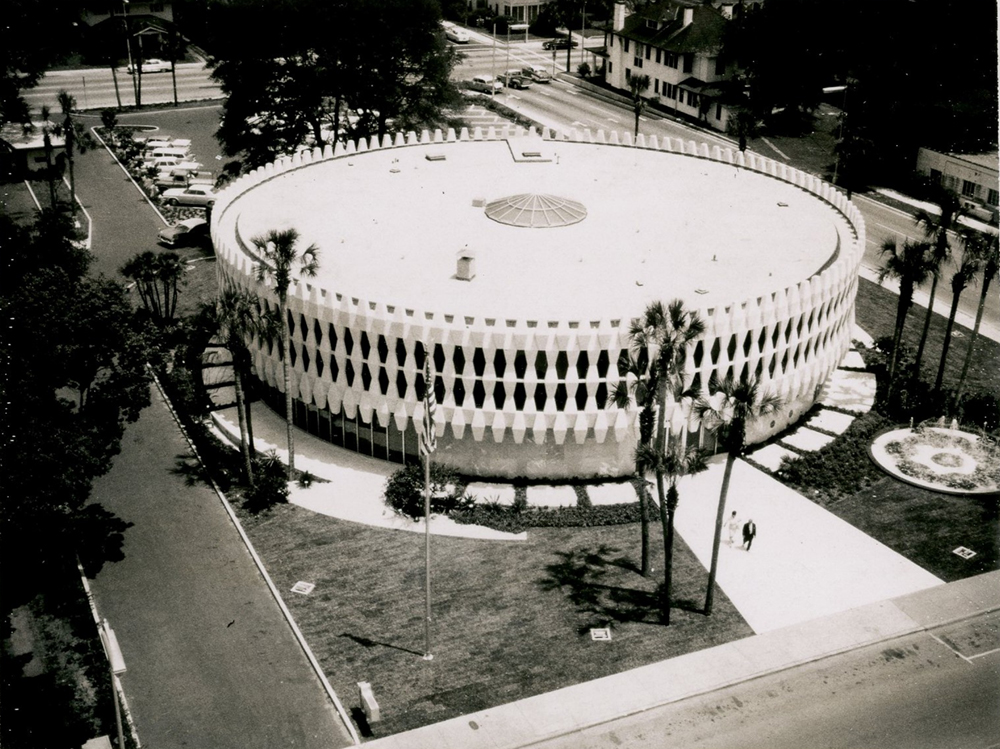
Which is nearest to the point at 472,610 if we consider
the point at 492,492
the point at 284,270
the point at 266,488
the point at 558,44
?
the point at 492,492

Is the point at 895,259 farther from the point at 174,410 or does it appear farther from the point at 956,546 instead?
the point at 174,410

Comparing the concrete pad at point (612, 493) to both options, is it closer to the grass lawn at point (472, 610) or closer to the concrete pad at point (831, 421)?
the grass lawn at point (472, 610)

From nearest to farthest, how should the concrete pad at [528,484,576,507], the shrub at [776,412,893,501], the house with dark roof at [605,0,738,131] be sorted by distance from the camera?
1. the concrete pad at [528,484,576,507]
2. the shrub at [776,412,893,501]
3. the house with dark roof at [605,0,738,131]

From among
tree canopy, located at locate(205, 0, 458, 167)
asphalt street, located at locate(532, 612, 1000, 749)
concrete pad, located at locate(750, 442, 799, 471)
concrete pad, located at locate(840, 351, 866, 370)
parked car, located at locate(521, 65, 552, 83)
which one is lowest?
asphalt street, located at locate(532, 612, 1000, 749)

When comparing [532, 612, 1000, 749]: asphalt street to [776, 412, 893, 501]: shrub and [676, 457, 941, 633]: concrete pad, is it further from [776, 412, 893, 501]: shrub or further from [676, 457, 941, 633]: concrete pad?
[776, 412, 893, 501]: shrub

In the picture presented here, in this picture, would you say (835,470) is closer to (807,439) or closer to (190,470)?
(807,439)

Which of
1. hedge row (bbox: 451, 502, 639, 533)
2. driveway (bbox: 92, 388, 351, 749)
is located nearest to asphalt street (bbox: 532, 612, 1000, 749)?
driveway (bbox: 92, 388, 351, 749)

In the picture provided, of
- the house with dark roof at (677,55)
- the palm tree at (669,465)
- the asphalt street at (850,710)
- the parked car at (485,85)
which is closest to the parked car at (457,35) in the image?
the parked car at (485,85)
